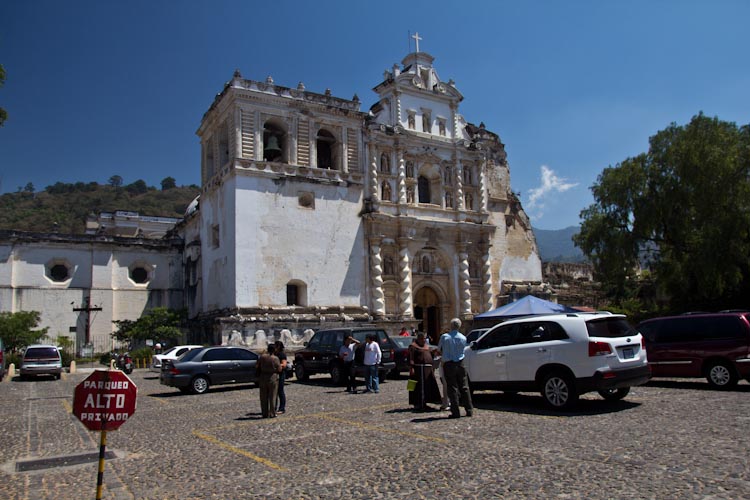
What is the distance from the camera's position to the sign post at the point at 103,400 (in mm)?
5328

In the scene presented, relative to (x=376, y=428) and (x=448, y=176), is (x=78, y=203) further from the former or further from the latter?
(x=376, y=428)

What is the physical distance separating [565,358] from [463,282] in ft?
81.3

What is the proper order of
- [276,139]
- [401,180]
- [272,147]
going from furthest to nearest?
[401,180] → [276,139] → [272,147]

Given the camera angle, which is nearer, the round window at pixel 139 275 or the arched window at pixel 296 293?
the arched window at pixel 296 293

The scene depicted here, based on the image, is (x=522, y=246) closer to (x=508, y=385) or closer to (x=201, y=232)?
(x=201, y=232)

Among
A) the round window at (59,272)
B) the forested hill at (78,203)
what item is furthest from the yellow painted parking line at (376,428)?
the forested hill at (78,203)

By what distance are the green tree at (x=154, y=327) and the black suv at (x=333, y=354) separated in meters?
13.8

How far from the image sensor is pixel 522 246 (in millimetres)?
39781

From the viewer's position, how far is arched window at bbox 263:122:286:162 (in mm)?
31547

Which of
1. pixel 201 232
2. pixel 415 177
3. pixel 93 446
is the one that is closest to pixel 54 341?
pixel 201 232

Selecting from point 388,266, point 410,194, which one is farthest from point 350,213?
point 410,194

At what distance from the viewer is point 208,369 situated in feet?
58.4

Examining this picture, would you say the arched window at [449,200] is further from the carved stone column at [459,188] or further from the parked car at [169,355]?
the parked car at [169,355]

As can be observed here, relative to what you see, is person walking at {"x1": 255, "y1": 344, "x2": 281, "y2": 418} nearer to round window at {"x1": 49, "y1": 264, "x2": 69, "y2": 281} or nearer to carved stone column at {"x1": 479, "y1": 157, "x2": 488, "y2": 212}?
carved stone column at {"x1": 479, "y1": 157, "x2": 488, "y2": 212}
